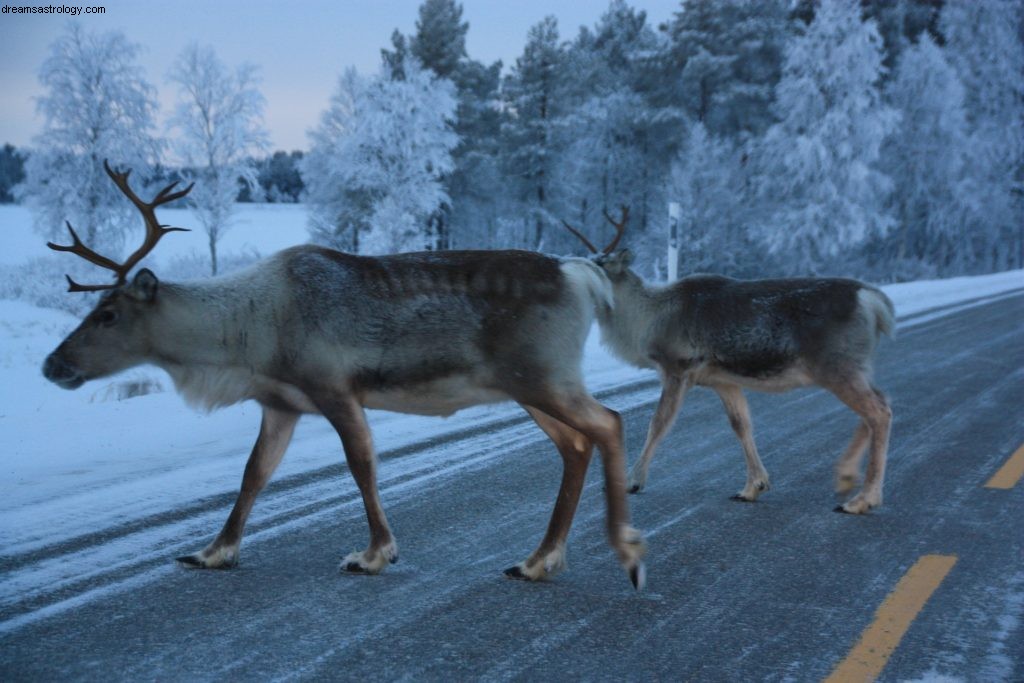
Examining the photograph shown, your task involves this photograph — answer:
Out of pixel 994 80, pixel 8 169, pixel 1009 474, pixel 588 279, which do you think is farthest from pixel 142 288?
pixel 994 80

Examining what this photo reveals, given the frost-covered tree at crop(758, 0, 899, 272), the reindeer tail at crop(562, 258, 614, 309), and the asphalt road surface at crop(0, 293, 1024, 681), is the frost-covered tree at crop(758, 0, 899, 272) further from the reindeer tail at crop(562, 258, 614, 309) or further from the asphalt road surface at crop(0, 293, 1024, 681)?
the reindeer tail at crop(562, 258, 614, 309)

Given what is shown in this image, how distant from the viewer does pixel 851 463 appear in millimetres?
6410

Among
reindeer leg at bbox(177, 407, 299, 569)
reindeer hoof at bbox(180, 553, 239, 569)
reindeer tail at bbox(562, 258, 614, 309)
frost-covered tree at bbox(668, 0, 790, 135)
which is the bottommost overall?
reindeer hoof at bbox(180, 553, 239, 569)

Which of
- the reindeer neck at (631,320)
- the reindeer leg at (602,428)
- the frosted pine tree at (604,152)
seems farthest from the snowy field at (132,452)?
the frosted pine tree at (604,152)

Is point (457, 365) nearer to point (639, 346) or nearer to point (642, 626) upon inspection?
point (642, 626)

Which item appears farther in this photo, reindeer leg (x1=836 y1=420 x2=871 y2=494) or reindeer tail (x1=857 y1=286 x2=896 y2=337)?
reindeer tail (x1=857 y1=286 x2=896 y2=337)

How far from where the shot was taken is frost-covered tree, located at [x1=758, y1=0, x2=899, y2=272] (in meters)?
40.5

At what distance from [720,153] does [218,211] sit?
2155cm

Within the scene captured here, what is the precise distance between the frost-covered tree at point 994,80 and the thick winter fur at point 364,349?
159ft

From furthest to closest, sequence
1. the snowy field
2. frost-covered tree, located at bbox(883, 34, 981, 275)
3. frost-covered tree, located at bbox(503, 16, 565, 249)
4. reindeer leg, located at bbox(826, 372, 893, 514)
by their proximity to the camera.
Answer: frost-covered tree, located at bbox(503, 16, 565, 249)
frost-covered tree, located at bbox(883, 34, 981, 275)
reindeer leg, located at bbox(826, 372, 893, 514)
the snowy field

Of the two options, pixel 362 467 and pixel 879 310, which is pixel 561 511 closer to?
pixel 362 467

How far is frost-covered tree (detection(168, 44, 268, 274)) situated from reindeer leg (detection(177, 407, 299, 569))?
3925cm

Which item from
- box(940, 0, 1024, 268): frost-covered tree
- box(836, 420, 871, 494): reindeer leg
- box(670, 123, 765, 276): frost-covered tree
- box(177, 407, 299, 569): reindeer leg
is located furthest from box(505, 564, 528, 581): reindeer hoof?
box(940, 0, 1024, 268): frost-covered tree

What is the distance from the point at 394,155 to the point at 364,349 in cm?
4102
